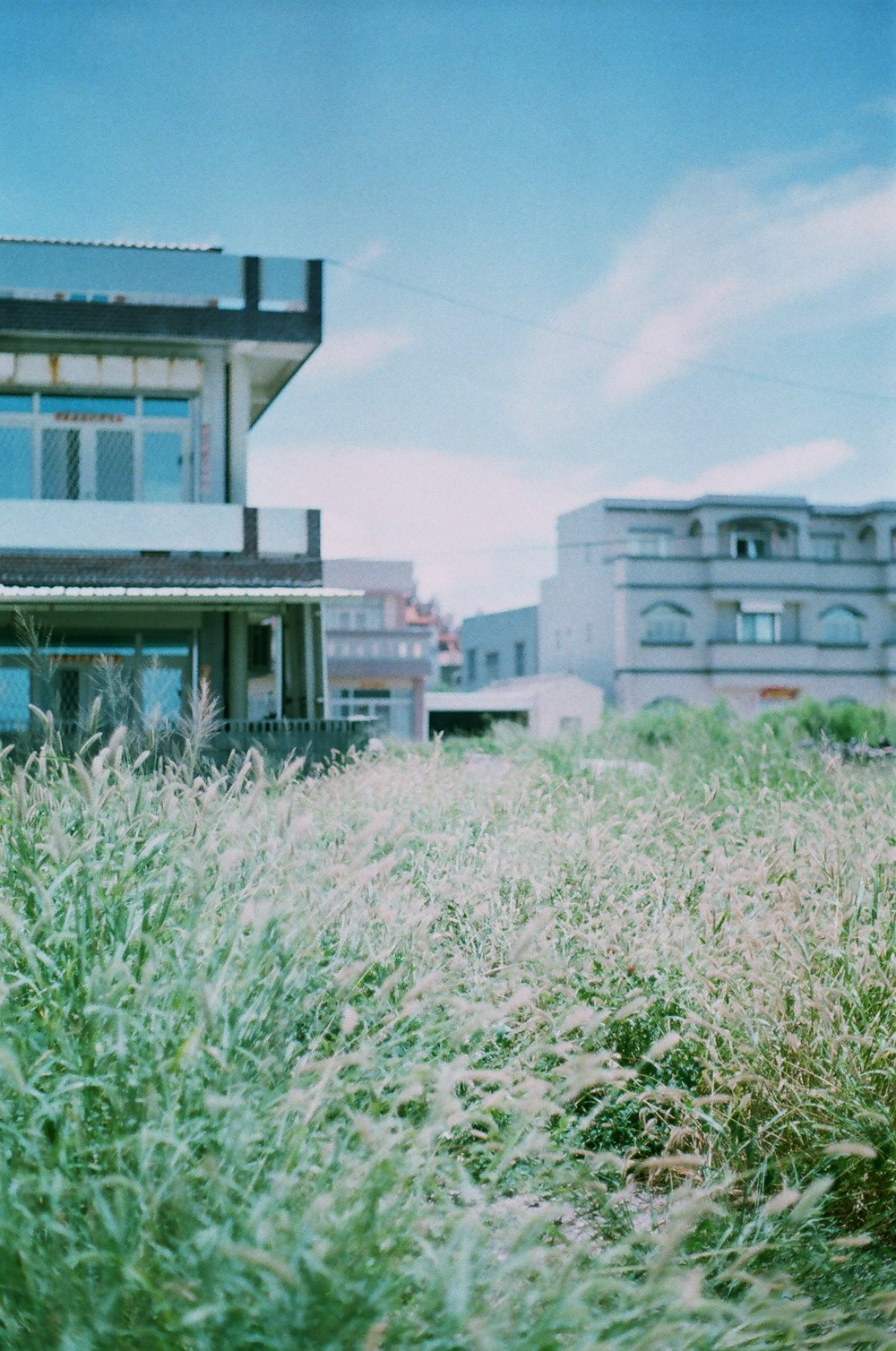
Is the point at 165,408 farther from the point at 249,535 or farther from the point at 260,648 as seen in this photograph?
the point at 260,648

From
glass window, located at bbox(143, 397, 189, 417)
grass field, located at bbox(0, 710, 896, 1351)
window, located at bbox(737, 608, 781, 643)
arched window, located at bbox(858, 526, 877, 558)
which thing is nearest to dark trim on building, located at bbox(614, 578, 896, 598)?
window, located at bbox(737, 608, 781, 643)

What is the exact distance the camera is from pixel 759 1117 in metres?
3.62

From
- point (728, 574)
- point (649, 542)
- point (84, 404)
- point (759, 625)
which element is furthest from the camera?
point (649, 542)

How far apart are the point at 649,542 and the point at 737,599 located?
4.24 metres

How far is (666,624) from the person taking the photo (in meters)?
46.6

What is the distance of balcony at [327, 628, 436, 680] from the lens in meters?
38.7

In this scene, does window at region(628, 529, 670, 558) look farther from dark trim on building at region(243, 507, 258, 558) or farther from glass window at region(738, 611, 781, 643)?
dark trim on building at region(243, 507, 258, 558)

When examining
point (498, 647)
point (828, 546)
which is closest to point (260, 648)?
point (828, 546)

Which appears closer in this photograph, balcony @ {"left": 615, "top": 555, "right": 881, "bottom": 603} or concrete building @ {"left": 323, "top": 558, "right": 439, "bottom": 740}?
concrete building @ {"left": 323, "top": 558, "right": 439, "bottom": 740}

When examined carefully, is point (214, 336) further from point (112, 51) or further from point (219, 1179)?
point (219, 1179)

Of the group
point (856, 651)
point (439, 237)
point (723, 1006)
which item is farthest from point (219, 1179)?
point (856, 651)

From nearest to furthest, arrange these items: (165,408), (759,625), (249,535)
A: (249,535), (165,408), (759,625)

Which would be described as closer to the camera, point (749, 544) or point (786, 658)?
point (786, 658)

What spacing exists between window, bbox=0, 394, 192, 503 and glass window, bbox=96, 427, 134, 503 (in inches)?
0.5
